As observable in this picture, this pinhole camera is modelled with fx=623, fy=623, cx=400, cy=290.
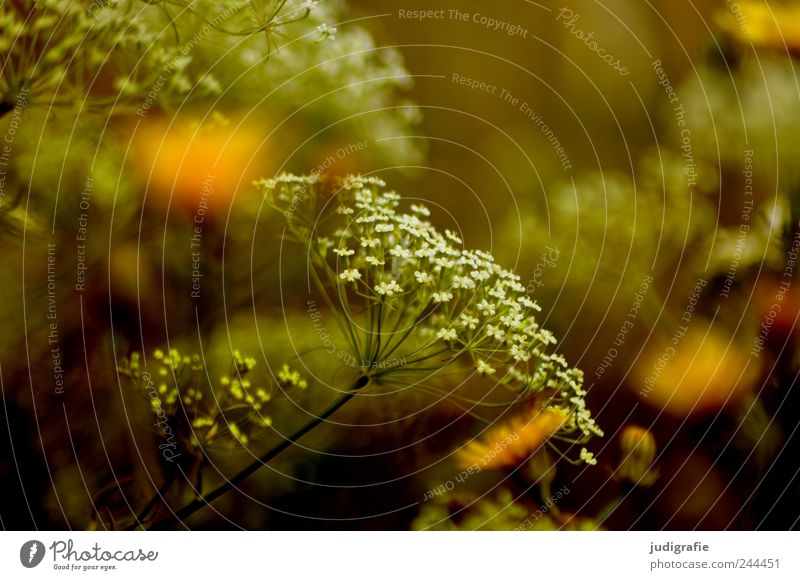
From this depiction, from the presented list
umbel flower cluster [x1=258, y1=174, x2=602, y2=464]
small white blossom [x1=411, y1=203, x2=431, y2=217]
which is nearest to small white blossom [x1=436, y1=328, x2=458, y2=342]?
umbel flower cluster [x1=258, y1=174, x2=602, y2=464]

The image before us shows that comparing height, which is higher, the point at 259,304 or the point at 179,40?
the point at 179,40

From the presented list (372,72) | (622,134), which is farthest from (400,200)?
(622,134)

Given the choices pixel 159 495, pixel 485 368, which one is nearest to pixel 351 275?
pixel 485 368

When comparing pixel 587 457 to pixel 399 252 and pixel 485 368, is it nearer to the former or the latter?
pixel 485 368

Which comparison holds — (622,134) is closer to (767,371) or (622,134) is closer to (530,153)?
(530,153)

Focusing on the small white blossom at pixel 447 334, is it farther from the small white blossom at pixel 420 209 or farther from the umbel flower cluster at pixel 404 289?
the small white blossom at pixel 420 209

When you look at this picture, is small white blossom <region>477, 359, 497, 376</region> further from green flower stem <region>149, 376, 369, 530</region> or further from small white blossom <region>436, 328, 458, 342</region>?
green flower stem <region>149, 376, 369, 530</region>

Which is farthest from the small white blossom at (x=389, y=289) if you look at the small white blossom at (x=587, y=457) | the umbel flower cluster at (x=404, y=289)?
the small white blossom at (x=587, y=457)
